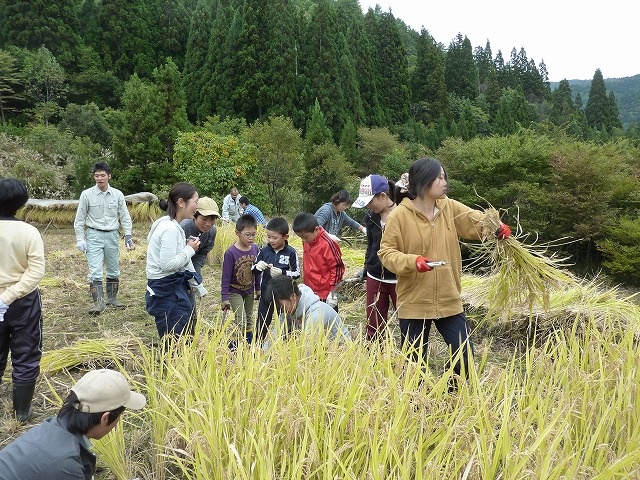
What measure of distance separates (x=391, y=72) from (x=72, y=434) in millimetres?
42889

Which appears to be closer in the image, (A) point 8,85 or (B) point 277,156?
(B) point 277,156

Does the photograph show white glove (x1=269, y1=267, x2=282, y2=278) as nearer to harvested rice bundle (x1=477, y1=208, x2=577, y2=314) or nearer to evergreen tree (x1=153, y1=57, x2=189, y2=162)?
harvested rice bundle (x1=477, y1=208, x2=577, y2=314)

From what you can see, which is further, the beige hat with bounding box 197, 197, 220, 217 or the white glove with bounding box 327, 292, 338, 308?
the white glove with bounding box 327, 292, 338, 308

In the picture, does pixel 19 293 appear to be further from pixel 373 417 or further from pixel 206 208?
pixel 373 417

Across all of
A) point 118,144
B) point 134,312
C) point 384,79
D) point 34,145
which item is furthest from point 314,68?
point 134,312

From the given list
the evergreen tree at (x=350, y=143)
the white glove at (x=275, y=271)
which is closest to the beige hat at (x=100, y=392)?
the white glove at (x=275, y=271)

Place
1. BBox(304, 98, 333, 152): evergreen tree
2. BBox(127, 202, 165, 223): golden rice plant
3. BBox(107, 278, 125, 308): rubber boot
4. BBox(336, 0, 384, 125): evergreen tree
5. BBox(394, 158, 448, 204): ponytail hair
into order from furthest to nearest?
BBox(336, 0, 384, 125): evergreen tree → BBox(304, 98, 333, 152): evergreen tree → BBox(127, 202, 165, 223): golden rice plant → BBox(107, 278, 125, 308): rubber boot → BBox(394, 158, 448, 204): ponytail hair

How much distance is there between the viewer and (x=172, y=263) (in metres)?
3.34

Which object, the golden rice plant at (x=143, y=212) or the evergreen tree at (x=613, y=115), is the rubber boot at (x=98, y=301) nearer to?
the golden rice plant at (x=143, y=212)

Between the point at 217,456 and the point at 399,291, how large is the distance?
4.68 feet

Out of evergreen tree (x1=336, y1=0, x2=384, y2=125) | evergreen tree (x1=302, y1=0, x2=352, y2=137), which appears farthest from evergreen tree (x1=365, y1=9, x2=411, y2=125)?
evergreen tree (x1=302, y1=0, x2=352, y2=137)

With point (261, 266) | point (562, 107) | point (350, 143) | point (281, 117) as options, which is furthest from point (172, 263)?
point (562, 107)

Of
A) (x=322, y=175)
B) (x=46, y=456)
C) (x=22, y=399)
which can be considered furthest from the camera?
(x=322, y=175)

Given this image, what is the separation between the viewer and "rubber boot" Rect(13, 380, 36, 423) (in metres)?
2.91
